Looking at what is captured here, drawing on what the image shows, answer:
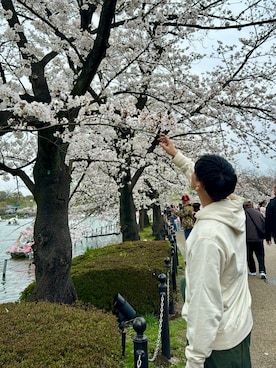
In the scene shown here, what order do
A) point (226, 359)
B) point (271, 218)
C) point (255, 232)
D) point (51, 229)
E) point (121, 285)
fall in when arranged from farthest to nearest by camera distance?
point (255, 232) → point (271, 218) → point (121, 285) → point (51, 229) → point (226, 359)

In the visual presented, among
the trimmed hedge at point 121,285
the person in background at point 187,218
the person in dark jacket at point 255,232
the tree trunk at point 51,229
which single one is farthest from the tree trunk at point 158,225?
the tree trunk at point 51,229

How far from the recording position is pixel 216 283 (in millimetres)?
1541

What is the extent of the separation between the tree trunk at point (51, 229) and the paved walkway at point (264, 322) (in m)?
2.62

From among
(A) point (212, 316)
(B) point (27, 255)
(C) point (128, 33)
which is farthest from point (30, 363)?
(B) point (27, 255)

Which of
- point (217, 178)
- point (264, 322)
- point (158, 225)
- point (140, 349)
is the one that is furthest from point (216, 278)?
point (158, 225)

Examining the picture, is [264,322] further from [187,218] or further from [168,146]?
[168,146]

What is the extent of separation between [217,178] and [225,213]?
0.18 meters

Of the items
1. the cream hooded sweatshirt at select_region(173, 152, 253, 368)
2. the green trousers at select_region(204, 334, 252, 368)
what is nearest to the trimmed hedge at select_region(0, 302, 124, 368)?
the green trousers at select_region(204, 334, 252, 368)

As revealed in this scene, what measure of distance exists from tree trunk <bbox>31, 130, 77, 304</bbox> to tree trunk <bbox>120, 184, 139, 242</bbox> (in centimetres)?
509

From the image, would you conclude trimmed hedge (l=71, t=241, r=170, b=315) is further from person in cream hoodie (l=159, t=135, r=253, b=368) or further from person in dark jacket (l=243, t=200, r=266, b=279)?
person in cream hoodie (l=159, t=135, r=253, b=368)

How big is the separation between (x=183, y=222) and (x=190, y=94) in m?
2.81

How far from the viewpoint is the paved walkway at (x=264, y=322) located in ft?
13.2

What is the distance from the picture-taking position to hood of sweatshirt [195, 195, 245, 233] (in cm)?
170

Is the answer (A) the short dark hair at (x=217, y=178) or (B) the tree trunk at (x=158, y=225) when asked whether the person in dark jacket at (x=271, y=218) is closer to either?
(A) the short dark hair at (x=217, y=178)
